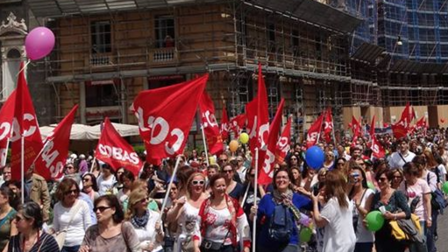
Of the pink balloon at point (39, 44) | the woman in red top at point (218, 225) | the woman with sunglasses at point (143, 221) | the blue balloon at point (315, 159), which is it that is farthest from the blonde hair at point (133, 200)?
the pink balloon at point (39, 44)

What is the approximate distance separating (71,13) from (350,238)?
2786cm

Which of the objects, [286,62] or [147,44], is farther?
[286,62]

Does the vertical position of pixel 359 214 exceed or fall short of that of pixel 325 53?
it falls short

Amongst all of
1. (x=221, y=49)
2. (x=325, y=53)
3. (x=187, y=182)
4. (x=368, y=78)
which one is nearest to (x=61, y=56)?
(x=221, y=49)

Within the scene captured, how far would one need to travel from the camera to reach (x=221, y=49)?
30891 mm

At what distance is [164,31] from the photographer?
32250 millimetres

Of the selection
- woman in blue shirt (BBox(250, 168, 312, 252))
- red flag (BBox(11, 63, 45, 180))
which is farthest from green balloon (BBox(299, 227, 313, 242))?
red flag (BBox(11, 63, 45, 180))

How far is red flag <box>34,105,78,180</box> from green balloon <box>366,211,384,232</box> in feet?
16.8

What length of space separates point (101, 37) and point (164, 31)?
10.7ft

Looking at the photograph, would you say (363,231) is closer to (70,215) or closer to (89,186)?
(70,215)

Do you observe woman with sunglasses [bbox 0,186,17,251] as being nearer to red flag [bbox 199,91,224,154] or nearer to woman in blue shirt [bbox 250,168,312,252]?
woman in blue shirt [bbox 250,168,312,252]

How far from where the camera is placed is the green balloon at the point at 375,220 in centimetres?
766

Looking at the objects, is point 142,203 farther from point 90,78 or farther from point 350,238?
point 90,78

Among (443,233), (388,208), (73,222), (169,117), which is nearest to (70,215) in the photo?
(73,222)
